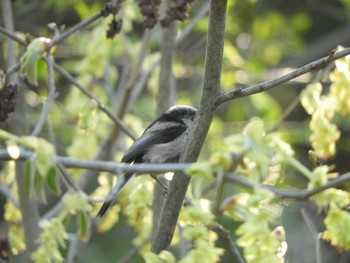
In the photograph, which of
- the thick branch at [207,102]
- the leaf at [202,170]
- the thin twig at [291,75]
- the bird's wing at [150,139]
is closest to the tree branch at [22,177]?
the bird's wing at [150,139]

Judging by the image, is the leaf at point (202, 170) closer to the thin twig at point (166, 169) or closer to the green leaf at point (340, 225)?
the thin twig at point (166, 169)

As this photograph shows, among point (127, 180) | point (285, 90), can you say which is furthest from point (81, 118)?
point (285, 90)

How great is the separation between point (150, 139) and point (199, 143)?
4.81 feet

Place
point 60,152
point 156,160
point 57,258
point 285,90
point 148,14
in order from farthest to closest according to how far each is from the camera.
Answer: point 285,90, point 60,152, point 156,160, point 148,14, point 57,258

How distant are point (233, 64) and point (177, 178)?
13.2 ft

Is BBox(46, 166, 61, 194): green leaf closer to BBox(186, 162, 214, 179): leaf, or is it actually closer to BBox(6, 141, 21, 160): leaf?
BBox(6, 141, 21, 160): leaf

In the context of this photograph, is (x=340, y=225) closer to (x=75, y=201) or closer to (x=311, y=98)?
(x=75, y=201)

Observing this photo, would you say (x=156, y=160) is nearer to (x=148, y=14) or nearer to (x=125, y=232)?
(x=148, y=14)

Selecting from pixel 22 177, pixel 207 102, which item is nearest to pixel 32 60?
pixel 207 102

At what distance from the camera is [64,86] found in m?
7.77

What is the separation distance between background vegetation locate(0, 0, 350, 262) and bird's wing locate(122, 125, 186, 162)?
0.60 ft

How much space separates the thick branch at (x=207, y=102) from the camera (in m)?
3.06

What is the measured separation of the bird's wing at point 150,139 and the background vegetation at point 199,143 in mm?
182

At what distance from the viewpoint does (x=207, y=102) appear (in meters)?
3.09
